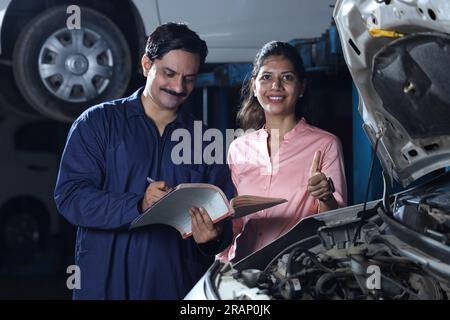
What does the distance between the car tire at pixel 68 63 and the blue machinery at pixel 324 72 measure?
34 centimetres

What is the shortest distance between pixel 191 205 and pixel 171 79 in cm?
47

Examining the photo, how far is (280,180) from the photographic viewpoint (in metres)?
2.61

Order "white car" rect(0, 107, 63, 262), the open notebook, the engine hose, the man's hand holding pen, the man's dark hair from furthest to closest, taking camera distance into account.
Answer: "white car" rect(0, 107, 63, 262) < the man's dark hair < the man's hand holding pen < the open notebook < the engine hose

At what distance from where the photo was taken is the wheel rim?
2881 millimetres

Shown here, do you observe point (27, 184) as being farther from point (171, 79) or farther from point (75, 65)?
point (171, 79)

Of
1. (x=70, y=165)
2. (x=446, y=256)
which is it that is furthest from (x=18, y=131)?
(x=446, y=256)

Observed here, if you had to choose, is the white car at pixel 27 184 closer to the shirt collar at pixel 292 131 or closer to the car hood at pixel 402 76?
the shirt collar at pixel 292 131

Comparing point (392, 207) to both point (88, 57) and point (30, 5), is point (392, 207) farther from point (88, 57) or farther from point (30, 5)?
point (30, 5)

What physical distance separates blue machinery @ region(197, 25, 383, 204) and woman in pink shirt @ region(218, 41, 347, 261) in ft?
0.60

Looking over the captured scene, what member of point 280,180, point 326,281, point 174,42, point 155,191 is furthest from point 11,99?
point 326,281

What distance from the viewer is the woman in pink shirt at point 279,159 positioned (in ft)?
8.48

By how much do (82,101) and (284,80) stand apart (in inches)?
31.4

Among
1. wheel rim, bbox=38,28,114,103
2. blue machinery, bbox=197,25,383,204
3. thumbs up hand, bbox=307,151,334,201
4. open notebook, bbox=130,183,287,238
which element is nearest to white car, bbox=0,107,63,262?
wheel rim, bbox=38,28,114,103

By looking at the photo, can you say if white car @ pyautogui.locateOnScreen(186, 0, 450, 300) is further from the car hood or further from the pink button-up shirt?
the pink button-up shirt
